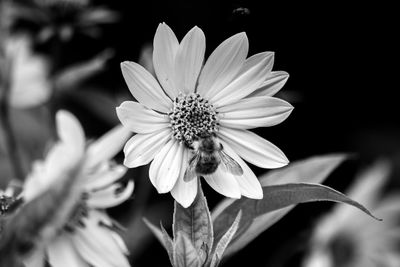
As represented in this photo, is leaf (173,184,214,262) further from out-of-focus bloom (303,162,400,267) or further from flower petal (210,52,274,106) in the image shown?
out-of-focus bloom (303,162,400,267)

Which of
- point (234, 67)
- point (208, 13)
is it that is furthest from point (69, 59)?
point (234, 67)

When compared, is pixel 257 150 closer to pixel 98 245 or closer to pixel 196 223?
pixel 196 223

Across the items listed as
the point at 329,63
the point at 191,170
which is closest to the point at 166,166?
the point at 191,170

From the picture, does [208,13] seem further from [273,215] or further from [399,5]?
[273,215]

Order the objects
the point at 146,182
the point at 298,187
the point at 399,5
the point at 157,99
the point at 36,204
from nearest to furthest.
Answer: the point at 36,204
the point at 298,187
the point at 157,99
the point at 146,182
the point at 399,5

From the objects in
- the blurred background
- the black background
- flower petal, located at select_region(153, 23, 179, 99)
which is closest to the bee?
flower petal, located at select_region(153, 23, 179, 99)

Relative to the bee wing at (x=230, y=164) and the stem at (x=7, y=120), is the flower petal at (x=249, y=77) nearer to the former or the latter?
the bee wing at (x=230, y=164)
